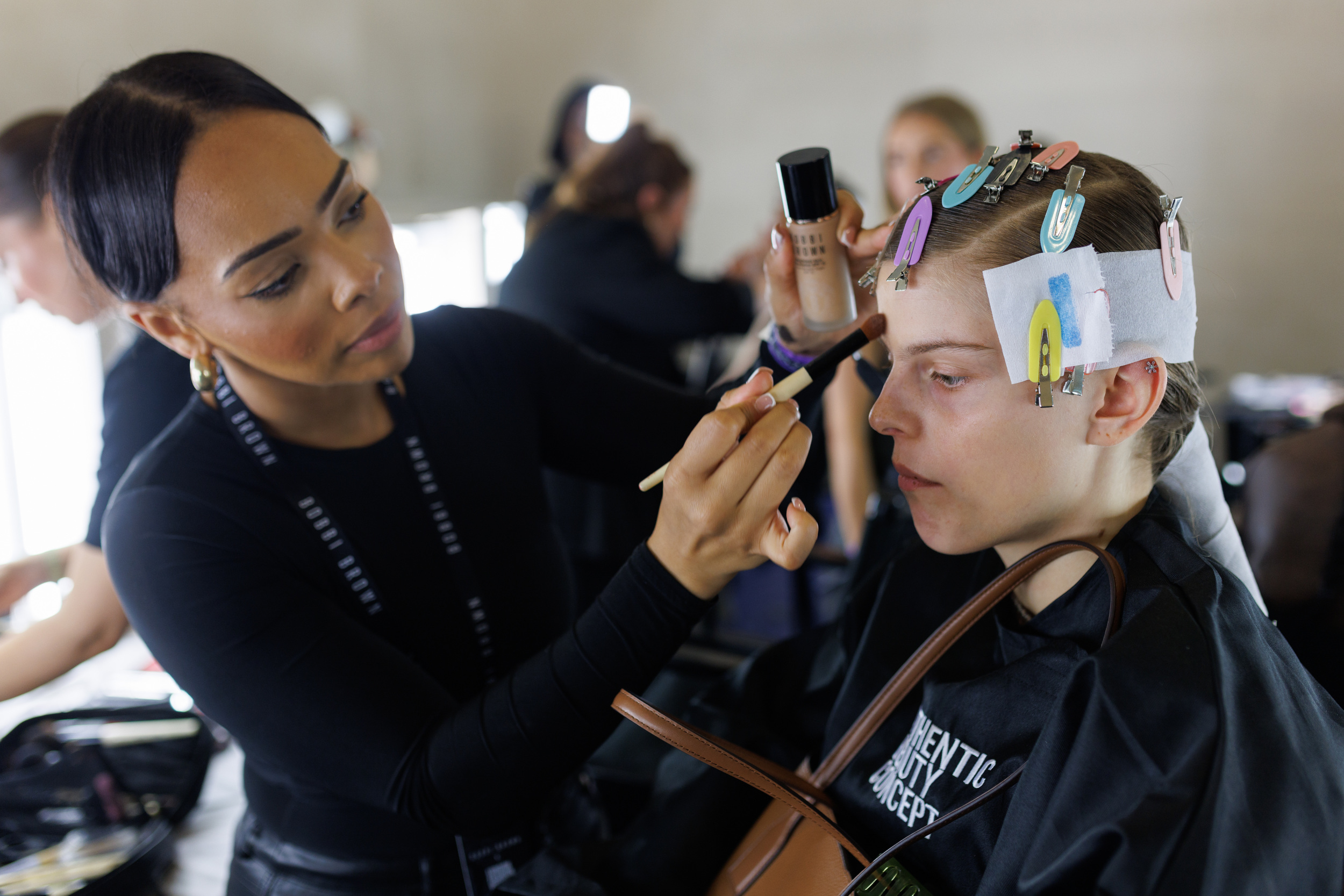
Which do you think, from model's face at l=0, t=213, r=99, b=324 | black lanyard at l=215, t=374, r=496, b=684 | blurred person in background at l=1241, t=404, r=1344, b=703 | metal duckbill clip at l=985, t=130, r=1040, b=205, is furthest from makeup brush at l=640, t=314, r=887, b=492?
model's face at l=0, t=213, r=99, b=324

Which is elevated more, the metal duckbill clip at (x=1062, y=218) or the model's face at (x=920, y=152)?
the metal duckbill clip at (x=1062, y=218)

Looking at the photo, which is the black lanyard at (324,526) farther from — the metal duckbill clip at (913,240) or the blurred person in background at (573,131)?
the blurred person in background at (573,131)

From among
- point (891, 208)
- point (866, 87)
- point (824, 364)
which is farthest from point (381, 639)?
point (866, 87)

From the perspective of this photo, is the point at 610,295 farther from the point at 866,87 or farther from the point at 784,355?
the point at 866,87

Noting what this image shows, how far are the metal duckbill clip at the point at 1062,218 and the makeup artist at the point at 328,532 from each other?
20cm

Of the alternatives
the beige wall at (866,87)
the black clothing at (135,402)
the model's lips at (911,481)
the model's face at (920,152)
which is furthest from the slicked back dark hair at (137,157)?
the beige wall at (866,87)

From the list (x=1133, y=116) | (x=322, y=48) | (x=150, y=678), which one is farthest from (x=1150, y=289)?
(x=1133, y=116)

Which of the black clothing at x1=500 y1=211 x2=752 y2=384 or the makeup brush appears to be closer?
the makeup brush

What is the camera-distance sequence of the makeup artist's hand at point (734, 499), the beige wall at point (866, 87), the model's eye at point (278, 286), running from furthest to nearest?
1. the beige wall at point (866, 87)
2. the model's eye at point (278, 286)
3. the makeup artist's hand at point (734, 499)

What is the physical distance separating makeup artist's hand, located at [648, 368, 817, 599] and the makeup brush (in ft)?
0.06

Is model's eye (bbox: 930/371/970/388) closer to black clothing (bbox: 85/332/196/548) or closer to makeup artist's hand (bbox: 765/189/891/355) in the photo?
makeup artist's hand (bbox: 765/189/891/355)

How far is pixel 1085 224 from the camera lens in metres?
0.70

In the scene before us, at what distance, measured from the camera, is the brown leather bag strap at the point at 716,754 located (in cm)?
68

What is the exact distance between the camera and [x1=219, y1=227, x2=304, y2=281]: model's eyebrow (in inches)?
30.0
